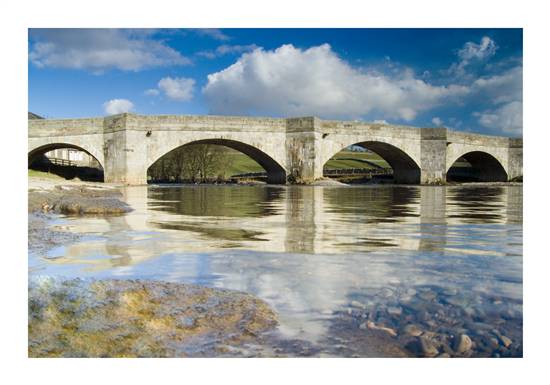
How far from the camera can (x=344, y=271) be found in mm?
3842

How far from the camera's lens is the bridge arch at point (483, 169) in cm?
4219

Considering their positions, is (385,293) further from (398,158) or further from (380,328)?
(398,158)

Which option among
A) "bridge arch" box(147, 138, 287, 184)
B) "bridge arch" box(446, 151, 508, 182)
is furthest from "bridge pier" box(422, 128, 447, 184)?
"bridge arch" box(147, 138, 287, 184)

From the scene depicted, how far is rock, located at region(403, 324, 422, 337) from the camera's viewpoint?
2.46m

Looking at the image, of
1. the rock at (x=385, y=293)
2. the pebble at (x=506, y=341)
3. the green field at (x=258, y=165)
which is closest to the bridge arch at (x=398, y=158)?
the green field at (x=258, y=165)

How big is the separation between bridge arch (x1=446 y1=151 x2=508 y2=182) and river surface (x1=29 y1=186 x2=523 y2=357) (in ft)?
122

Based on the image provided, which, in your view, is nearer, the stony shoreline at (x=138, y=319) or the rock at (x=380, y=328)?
the stony shoreline at (x=138, y=319)

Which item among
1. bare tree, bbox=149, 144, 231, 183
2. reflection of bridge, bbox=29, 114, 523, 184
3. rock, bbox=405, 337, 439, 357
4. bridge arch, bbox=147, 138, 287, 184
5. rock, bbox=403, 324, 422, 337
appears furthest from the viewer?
bare tree, bbox=149, 144, 231, 183

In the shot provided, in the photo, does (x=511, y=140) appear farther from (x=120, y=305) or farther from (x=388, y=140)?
(x=120, y=305)

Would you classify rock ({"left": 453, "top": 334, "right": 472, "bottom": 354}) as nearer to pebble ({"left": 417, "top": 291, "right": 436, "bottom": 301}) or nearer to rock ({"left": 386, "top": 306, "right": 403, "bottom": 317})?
rock ({"left": 386, "top": 306, "right": 403, "bottom": 317})

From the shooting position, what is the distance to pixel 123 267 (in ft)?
13.1

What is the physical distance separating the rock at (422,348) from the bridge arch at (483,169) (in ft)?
133

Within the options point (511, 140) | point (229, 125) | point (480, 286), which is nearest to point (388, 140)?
point (229, 125)

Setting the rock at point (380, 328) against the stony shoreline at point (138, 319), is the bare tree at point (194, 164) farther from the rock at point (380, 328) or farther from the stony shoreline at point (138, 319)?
the rock at point (380, 328)
